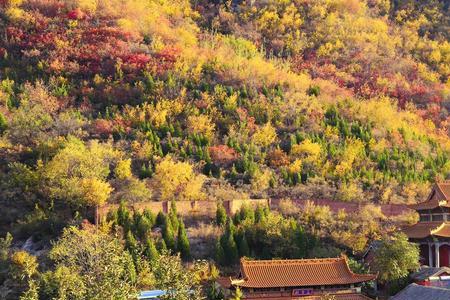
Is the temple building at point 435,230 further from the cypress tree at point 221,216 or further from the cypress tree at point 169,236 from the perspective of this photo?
the cypress tree at point 169,236

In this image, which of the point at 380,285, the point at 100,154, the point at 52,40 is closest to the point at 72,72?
the point at 52,40

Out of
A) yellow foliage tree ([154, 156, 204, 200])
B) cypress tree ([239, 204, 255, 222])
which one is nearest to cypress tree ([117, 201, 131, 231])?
yellow foliage tree ([154, 156, 204, 200])

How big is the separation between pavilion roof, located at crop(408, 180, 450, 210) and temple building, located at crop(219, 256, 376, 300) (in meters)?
10.7

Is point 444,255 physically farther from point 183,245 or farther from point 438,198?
point 183,245

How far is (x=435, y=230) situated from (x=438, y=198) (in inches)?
88.4

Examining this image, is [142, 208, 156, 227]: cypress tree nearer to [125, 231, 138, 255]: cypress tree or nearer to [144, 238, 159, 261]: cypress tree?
[125, 231, 138, 255]: cypress tree

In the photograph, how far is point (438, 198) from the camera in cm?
4919

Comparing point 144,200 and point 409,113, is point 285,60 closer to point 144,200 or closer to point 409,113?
point 409,113

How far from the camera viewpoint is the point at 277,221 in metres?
47.0

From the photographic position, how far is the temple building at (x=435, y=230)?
158 feet

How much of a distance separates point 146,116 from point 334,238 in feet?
66.5

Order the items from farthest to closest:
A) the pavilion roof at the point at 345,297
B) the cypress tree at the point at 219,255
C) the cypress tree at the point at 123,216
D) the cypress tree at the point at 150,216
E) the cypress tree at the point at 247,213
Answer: the cypress tree at the point at 247,213, the cypress tree at the point at 150,216, the cypress tree at the point at 123,216, the cypress tree at the point at 219,255, the pavilion roof at the point at 345,297

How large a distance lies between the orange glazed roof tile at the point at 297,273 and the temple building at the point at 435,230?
9.46 m

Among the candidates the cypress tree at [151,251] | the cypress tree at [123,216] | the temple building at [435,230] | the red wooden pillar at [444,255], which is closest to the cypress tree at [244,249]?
the cypress tree at [151,251]
